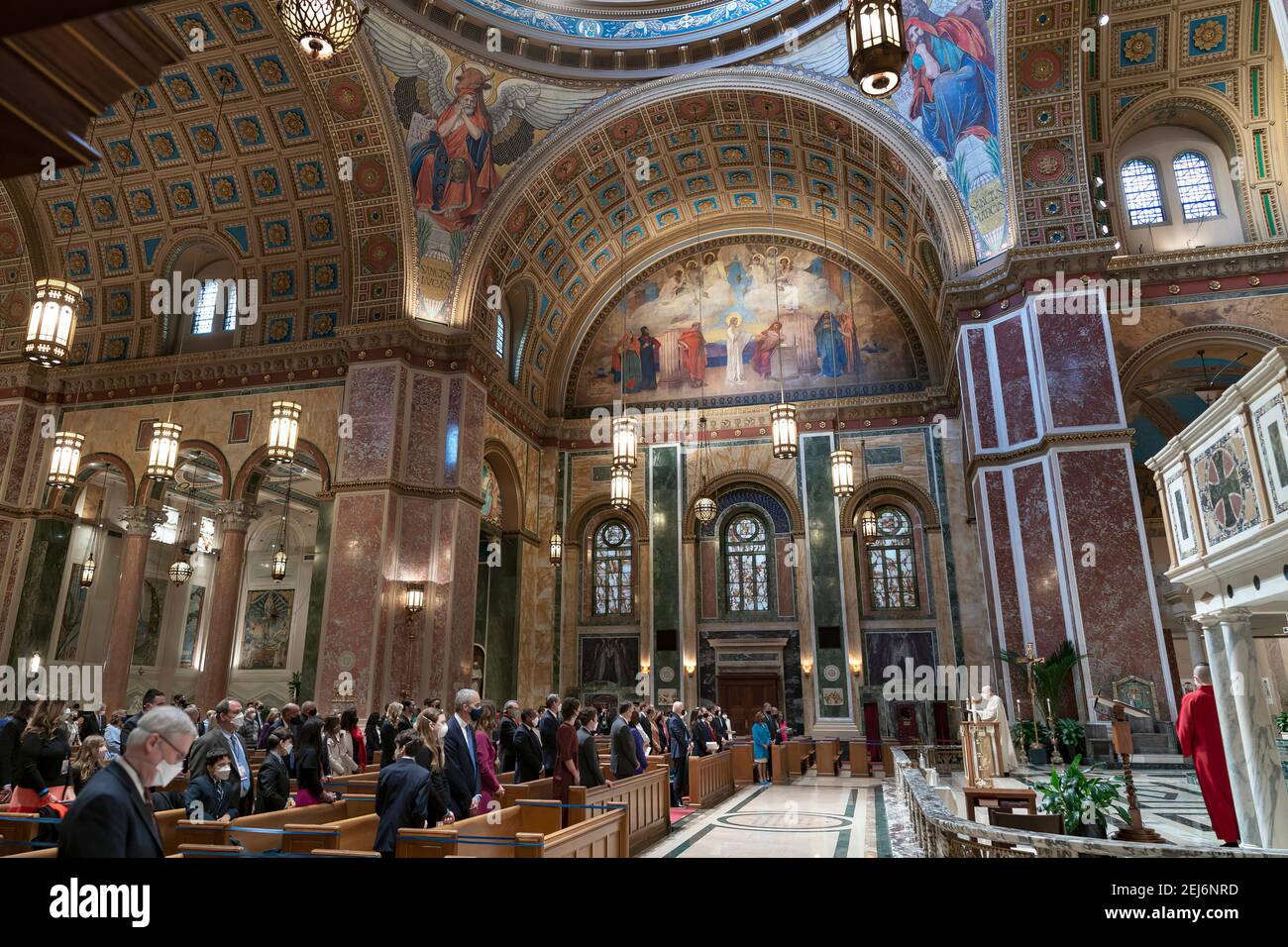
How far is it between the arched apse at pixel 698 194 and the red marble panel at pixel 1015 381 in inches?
74.4

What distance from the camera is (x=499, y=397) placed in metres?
19.9

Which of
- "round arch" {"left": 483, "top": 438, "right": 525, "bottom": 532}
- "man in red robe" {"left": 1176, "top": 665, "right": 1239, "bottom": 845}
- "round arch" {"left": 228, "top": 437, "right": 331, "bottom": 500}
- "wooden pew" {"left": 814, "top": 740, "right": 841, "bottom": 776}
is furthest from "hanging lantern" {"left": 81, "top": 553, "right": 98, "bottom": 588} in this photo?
"man in red robe" {"left": 1176, "top": 665, "right": 1239, "bottom": 845}

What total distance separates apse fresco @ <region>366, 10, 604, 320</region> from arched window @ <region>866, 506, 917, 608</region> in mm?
12553

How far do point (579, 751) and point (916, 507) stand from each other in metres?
15.0

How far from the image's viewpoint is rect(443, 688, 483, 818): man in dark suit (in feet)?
19.9

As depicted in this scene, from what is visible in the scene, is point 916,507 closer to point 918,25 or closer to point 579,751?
point 918,25

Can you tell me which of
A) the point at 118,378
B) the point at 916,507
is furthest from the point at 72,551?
the point at 916,507

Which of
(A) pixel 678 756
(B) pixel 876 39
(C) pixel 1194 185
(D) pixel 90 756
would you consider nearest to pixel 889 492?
(C) pixel 1194 185

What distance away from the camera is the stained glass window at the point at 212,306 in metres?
19.0

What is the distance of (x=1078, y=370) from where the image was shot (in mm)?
13570

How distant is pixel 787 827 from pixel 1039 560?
675 centimetres

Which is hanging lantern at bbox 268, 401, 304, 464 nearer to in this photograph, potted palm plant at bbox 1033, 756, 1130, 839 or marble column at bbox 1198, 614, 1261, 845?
potted palm plant at bbox 1033, 756, 1130, 839

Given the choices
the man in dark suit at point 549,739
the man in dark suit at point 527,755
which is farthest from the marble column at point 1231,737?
the man in dark suit at point 549,739

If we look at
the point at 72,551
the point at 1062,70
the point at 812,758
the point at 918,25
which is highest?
the point at 918,25
